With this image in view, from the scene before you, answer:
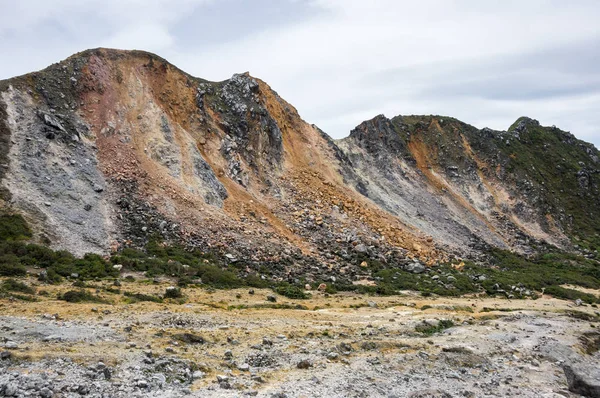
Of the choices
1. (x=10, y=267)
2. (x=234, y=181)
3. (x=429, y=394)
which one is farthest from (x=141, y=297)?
(x=234, y=181)

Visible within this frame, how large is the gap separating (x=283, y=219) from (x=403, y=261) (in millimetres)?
13196

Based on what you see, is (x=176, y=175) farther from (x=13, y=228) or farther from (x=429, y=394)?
(x=429, y=394)

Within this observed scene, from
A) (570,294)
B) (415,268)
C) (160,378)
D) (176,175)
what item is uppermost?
(176,175)

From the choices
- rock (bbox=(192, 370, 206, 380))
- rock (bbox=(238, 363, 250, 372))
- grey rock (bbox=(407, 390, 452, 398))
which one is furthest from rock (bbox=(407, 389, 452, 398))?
rock (bbox=(192, 370, 206, 380))

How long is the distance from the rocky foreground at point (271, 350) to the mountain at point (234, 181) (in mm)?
10138

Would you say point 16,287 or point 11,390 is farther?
point 16,287

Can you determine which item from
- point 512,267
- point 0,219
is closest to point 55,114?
point 0,219

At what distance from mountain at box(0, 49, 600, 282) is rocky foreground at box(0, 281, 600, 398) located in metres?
10.1

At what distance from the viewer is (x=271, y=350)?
18.1 m

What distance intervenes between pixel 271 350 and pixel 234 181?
31.8 metres

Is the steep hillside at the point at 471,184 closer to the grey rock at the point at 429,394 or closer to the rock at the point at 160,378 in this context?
the grey rock at the point at 429,394

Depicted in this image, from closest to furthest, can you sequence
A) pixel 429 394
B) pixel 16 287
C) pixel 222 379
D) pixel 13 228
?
pixel 222 379 < pixel 429 394 < pixel 16 287 < pixel 13 228

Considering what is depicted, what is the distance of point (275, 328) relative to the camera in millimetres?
21922

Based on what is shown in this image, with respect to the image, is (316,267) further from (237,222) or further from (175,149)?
(175,149)
